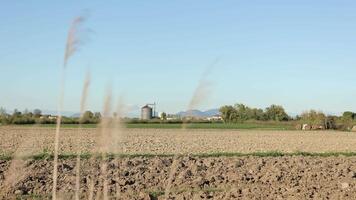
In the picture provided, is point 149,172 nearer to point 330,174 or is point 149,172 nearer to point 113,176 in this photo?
point 113,176

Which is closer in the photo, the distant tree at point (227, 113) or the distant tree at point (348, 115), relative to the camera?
the distant tree at point (348, 115)

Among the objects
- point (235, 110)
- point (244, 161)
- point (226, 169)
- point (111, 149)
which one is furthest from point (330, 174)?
point (235, 110)

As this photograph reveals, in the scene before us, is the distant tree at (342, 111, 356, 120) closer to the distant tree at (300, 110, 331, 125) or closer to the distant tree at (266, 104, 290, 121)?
the distant tree at (300, 110, 331, 125)

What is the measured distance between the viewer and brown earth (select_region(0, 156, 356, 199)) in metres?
10.5

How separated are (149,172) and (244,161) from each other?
4292 millimetres

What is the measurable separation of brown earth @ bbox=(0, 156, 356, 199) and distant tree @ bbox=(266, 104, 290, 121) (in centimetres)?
9417

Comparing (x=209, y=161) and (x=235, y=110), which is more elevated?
(x=235, y=110)

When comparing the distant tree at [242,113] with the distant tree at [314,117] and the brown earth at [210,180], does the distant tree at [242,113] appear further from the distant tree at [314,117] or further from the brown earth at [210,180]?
the brown earth at [210,180]

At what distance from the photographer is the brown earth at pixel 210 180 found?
34.4ft

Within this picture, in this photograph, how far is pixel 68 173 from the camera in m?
13.2

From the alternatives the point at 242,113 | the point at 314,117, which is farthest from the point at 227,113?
the point at 314,117

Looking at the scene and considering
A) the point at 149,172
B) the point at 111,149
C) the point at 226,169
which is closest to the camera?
the point at 111,149

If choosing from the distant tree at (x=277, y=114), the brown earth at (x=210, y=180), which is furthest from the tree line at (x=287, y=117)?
the brown earth at (x=210, y=180)

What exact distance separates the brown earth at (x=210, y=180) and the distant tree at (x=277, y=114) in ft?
309
